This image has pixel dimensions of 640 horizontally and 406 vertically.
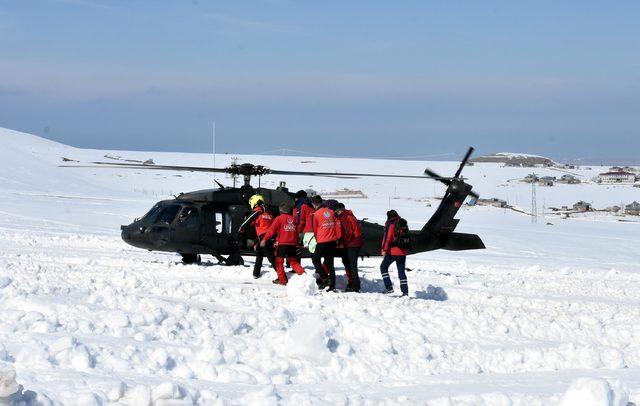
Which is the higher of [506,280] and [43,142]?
[43,142]

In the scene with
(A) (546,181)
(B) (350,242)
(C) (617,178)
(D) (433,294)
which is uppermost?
(C) (617,178)

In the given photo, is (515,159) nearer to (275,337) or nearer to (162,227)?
(162,227)

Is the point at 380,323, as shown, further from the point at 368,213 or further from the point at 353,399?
the point at 368,213

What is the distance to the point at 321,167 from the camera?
95.3 m

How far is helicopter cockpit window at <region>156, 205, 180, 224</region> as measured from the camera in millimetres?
17141

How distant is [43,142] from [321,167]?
30.8 metres

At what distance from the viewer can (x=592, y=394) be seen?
7004 mm

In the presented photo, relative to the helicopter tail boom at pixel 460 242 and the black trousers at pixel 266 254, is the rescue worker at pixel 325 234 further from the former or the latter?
the helicopter tail boom at pixel 460 242

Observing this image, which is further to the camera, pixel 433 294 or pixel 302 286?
pixel 433 294

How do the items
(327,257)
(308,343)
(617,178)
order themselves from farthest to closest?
(617,178) → (327,257) → (308,343)

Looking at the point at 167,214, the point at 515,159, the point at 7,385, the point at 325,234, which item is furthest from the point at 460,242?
the point at 515,159

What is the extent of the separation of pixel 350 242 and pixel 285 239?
3.77ft

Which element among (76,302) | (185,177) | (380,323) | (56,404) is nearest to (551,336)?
(380,323)

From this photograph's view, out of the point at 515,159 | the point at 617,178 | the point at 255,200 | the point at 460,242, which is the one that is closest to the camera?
the point at 255,200
